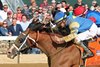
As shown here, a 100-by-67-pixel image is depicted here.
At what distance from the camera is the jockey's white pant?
7.43 meters

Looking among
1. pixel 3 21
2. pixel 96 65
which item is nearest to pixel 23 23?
pixel 3 21

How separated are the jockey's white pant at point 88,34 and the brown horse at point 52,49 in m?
0.19

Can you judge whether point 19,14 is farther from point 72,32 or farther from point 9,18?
point 72,32

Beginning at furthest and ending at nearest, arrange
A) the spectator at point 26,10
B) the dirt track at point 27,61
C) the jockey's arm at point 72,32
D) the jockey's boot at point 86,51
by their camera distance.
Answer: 1. the spectator at point 26,10
2. the dirt track at point 27,61
3. the jockey's boot at point 86,51
4. the jockey's arm at point 72,32

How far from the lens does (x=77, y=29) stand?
7.23 metres

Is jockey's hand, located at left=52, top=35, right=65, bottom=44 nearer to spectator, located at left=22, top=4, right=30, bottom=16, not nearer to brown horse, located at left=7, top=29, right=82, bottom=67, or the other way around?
brown horse, located at left=7, top=29, right=82, bottom=67

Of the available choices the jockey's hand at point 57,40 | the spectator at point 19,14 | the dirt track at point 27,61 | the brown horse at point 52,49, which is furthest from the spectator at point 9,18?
the jockey's hand at point 57,40

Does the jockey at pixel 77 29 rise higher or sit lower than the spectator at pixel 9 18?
lower

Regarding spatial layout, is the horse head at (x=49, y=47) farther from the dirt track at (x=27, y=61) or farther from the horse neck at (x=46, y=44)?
the dirt track at (x=27, y=61)

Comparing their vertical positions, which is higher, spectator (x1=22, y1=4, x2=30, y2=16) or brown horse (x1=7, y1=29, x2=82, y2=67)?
spectator (x1=22, y1=4, x2=30, y2=16)

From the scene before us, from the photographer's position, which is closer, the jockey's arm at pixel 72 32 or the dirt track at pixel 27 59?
the jockey's arm at pixel 72 32

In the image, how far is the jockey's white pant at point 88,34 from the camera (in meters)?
7.43

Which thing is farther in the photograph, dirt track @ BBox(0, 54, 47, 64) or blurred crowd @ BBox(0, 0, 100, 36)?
blurred crowd @ BBox(0, 0, 100, 36)

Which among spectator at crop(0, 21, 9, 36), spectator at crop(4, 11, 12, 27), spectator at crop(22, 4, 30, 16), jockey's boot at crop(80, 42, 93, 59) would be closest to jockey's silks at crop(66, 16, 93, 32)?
jockey's boot at crop(80, 42, 93, 59)
